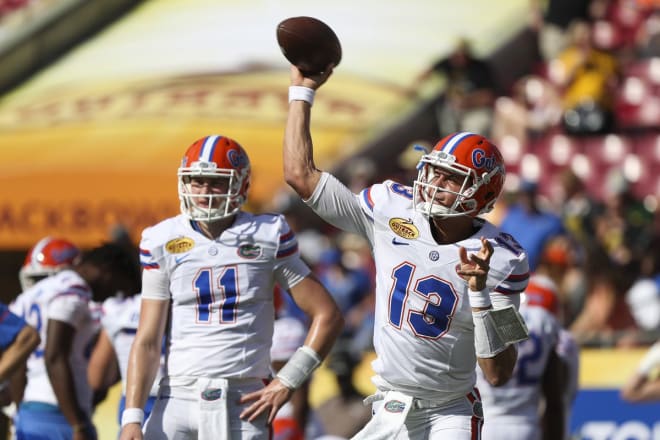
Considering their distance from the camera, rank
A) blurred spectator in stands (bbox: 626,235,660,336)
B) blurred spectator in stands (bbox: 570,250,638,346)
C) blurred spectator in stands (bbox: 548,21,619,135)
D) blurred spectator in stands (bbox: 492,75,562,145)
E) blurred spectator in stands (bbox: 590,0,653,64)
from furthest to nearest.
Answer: blurred spectator in stands (bbox: 590,0,653,64) → blurred spectator in stands (bbox: 492,75,562,145) → blurred spectator in stands (bbox: 548,21,619,135) → blurred spectator in stands (bbox: 570,250,638,346) → blurred spectator in stands (bbox: 626,235,660,336)

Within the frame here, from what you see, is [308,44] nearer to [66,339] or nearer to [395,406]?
[395,406]

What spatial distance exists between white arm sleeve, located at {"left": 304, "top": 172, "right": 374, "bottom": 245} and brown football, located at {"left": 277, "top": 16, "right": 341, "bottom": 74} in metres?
0.43

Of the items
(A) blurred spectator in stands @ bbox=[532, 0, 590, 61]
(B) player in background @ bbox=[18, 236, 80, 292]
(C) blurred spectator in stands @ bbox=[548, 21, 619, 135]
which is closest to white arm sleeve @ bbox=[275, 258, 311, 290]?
(B) player in background @ bbox=[18, 236, 80, 292]

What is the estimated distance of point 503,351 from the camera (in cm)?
432

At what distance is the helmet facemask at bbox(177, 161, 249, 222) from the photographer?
202 inches

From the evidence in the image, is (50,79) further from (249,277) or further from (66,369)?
(249,277)

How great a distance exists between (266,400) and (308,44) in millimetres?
1435

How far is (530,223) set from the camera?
929 cm

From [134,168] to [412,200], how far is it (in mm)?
9770

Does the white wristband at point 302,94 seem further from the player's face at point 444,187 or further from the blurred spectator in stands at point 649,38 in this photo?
the blurred spectator in stands at point 649,38

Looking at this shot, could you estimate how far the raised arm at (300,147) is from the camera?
4.48 meters

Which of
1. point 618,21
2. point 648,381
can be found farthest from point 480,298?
point 618,21

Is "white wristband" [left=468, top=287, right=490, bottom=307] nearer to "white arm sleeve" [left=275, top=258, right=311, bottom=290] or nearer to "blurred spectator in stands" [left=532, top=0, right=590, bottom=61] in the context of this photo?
"white arm sleeve" [left=275, top=258, right=311, bottom=290]

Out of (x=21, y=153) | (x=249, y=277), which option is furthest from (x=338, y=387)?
(x=21, y=153)
